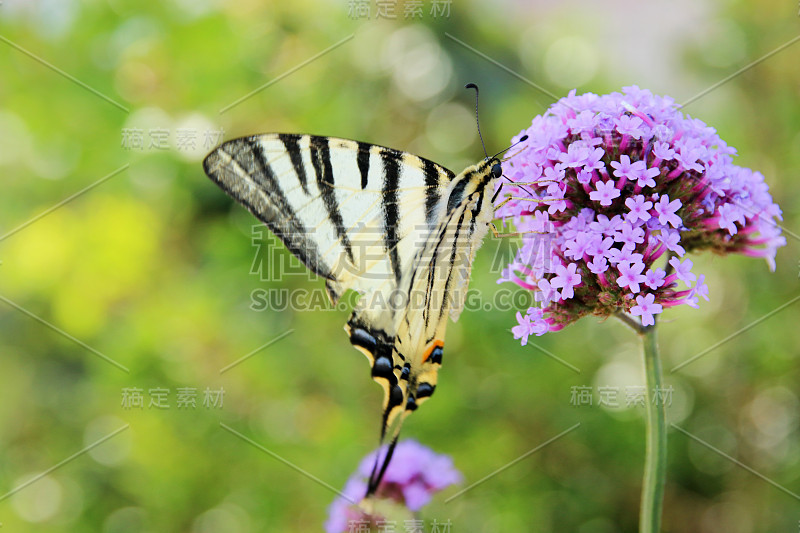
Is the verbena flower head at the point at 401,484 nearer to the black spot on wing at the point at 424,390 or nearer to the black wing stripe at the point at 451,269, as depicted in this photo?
the black spot on wing at the point at 424,390

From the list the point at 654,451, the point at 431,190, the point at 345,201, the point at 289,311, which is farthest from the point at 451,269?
the point at 289,311

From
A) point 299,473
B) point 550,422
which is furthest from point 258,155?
point 550,422

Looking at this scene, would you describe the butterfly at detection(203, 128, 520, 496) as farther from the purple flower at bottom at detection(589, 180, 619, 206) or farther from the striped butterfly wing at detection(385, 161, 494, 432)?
the purple flower at bottom at detection(589, 180, 619, 206)

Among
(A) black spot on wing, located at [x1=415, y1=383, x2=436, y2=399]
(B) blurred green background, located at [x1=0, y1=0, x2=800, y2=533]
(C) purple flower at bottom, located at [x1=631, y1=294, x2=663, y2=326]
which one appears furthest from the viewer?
(B) blurred green background, located at [x1=0, y1=0, x2=800, y2=533]

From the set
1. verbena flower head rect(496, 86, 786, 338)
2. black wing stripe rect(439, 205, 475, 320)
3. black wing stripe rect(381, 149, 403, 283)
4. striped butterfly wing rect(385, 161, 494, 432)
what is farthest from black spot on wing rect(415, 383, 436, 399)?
verbena flower head rect(496, 86, 786, 338)

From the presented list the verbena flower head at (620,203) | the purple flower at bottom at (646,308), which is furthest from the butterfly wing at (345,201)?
the purple flower at bottom at (646,308)

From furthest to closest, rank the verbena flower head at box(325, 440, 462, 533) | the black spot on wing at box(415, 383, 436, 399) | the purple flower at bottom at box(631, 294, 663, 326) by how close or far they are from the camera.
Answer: the verbena flower head at box(325, 440, 462, 533)
the black spot on wing at box(415, 383, 436, 399)
the purple flower at bottom at box(631, 294, 663, 326)
